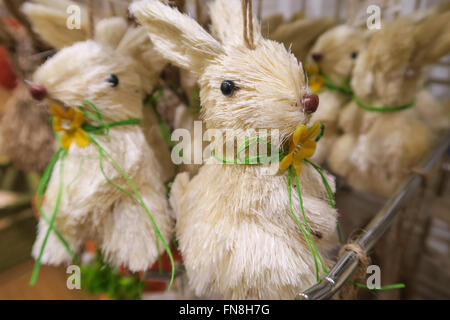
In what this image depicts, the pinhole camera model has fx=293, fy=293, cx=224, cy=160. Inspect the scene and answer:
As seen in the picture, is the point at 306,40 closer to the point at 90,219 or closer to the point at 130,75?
the point at 130,75

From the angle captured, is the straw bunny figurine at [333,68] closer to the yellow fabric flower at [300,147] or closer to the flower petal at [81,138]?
the yellow fabric flower at [300,147]

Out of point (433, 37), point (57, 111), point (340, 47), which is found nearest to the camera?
point (57, 111)

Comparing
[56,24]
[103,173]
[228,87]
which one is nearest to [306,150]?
[228,87]

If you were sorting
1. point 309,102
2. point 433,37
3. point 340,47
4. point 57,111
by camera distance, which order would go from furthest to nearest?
point 340,47 → point 433,37 → point 57,111 → point 309,102

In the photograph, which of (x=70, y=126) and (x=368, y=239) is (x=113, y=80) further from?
(x=368, y=239)

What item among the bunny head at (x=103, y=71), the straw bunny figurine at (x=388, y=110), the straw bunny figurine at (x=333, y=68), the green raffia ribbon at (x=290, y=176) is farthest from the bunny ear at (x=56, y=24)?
the straw bunny figurine at (x=388, y=110)

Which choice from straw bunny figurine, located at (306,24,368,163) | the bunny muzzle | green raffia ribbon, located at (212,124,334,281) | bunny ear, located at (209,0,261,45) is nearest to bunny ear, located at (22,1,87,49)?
the bunny muzzle

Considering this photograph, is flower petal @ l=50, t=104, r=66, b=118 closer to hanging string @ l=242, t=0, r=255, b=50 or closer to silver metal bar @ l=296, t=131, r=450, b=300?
hanging string @ l=242, t=0, r=255, b=50
